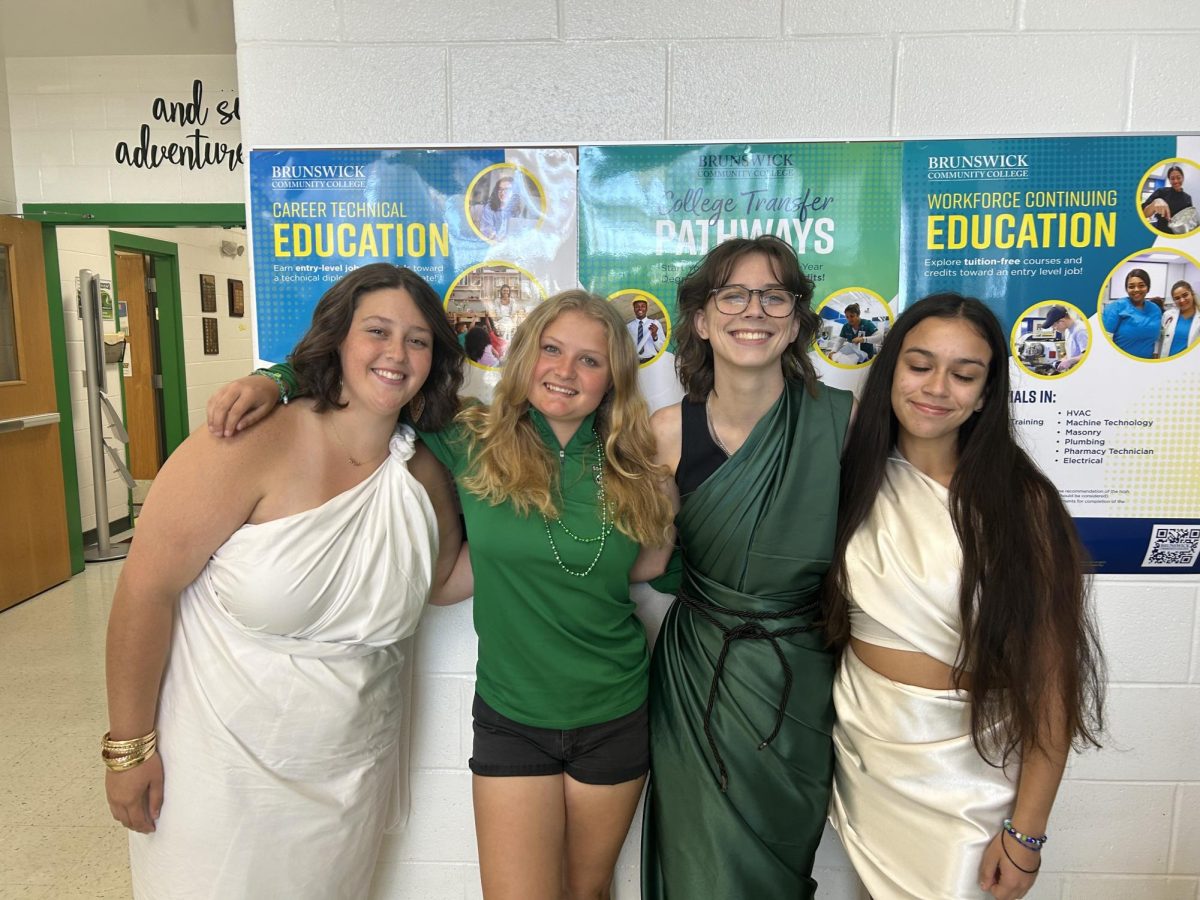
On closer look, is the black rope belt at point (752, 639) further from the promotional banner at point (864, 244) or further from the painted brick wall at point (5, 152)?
the painted brick wall at point (5, 152)

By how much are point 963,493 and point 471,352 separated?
1.03m

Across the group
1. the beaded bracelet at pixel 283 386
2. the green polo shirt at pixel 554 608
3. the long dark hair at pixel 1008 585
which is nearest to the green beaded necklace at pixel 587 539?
the green polo shirt at pixel 554 608

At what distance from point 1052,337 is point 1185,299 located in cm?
29

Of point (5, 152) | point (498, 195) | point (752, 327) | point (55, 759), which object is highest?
point (5, 152)

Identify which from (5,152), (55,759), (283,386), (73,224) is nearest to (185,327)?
(73,224)

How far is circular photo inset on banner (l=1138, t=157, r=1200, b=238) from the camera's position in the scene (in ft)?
5.14

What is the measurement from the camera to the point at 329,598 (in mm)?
1315

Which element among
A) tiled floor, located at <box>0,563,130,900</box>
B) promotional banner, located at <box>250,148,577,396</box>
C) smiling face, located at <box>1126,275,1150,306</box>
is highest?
promotional banner, located at <box>250,148,577,396</box>

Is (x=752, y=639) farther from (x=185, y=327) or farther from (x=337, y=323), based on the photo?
(x=185, y=327)

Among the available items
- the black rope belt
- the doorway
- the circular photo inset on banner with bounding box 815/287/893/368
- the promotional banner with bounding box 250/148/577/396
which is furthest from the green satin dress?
the doorway

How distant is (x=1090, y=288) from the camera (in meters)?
1.60

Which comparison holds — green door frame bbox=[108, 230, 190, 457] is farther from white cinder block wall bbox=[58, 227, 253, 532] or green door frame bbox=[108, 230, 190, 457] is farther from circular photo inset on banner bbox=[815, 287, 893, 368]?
circular photo inset on banner bbox=[815, 287, 893, 368]

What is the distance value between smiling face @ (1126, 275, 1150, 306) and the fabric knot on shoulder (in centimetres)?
153

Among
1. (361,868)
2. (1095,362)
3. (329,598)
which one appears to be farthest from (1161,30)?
(361,868)
